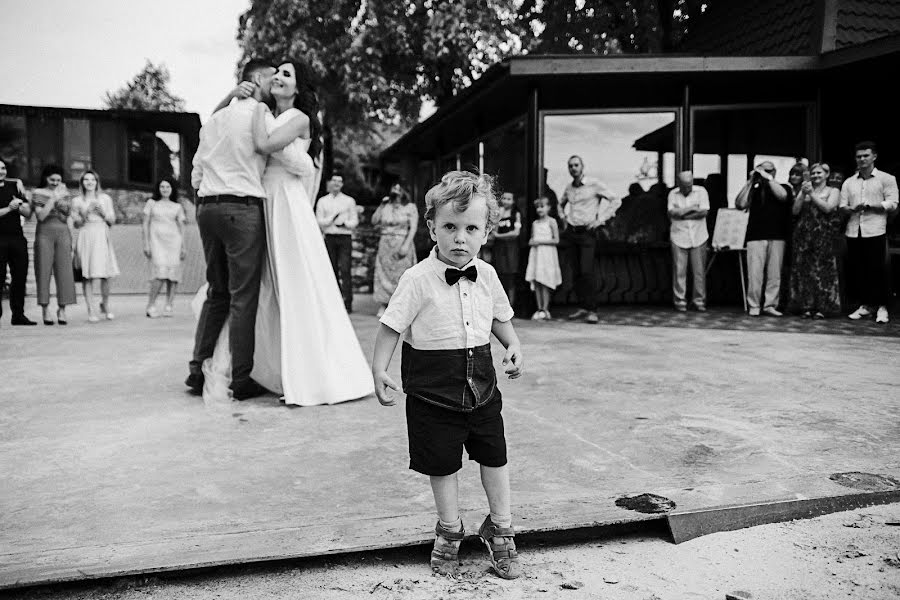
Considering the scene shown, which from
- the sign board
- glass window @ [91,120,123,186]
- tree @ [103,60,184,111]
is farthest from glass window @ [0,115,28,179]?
tree @ [103,60,184,111]

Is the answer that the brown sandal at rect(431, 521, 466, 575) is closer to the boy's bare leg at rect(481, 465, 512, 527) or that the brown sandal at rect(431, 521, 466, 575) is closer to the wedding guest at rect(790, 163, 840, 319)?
the boy's bare leg at rect(481, 465, 512, 527)

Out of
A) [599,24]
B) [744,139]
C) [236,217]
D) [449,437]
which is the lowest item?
[449,437]

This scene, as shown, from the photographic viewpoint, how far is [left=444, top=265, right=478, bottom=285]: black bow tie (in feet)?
7.98

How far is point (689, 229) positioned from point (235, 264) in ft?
23.3

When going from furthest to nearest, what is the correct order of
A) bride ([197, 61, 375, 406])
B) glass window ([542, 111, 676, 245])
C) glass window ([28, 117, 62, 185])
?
glass window ([28, 117, 62, 185]), glass window ([542, 111, 676, 245]), bride ([197, 61, 375, 406])

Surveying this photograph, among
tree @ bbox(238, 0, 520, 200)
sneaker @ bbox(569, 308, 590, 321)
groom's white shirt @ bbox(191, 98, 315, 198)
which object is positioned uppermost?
tree @ bbox(238, 0, 520, 200)

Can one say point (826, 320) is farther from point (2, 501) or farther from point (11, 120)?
point (11, 120)

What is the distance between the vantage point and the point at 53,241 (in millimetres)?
9461

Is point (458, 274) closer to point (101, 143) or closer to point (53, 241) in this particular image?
point (53, 241)

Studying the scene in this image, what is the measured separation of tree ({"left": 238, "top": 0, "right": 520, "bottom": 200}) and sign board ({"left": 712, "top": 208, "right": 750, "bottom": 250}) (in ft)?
25.2

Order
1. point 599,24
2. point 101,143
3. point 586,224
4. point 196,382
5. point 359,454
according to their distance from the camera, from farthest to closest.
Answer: point 101,143 → point 599,24 → point 586,224 → point 196,382 → point 359,454

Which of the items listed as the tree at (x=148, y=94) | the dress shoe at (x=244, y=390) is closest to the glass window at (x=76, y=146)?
the dress shoe at (x=244, y=390)

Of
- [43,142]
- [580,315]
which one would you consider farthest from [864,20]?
[43,142]

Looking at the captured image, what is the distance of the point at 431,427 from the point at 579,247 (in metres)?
7.44
